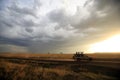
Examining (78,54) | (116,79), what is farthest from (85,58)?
(116,79)

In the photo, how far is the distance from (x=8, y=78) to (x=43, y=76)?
11.4ft

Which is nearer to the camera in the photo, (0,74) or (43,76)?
(43,76)

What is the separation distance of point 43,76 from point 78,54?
76.0ft

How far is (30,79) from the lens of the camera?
47.3 ft

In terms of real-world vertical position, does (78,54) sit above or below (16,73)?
above

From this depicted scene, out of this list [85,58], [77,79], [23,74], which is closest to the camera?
[77,79]

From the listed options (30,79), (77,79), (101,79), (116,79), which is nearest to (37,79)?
(30,79)

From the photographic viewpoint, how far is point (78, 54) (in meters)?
37.2

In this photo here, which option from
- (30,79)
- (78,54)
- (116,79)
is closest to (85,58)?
(78,54)

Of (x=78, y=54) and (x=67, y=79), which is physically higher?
(x=78, y=54)

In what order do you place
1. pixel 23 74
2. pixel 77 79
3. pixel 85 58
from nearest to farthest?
pixel 77 79 → pixel 23 74 → pixel 85 58

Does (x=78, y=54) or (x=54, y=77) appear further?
(x=78, y=54)

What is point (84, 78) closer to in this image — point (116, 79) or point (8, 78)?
point (116, 79)

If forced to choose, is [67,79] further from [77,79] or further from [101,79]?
[101,79]
